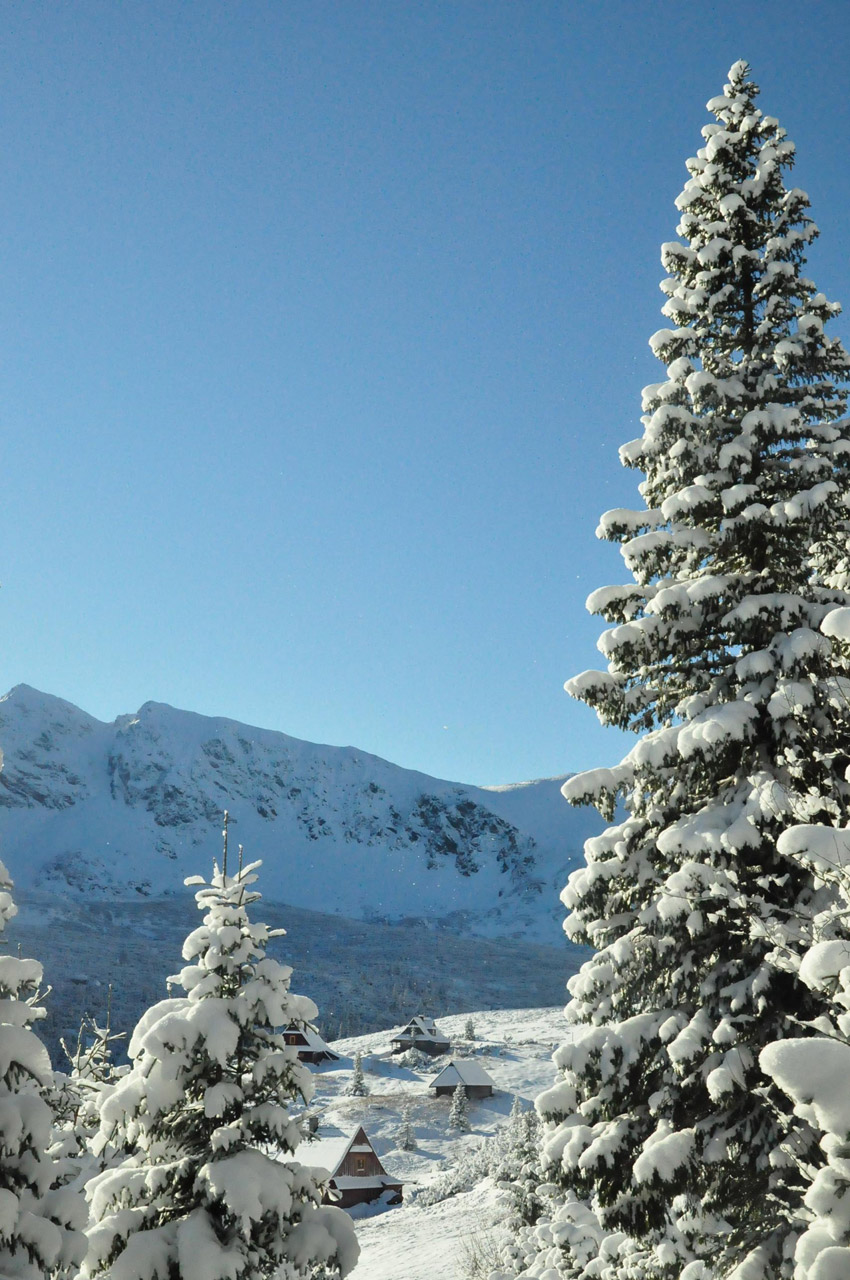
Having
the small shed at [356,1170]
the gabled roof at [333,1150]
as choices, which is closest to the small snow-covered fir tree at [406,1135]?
the gabled roof at [333,1150]

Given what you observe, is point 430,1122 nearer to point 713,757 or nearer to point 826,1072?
point 713,757

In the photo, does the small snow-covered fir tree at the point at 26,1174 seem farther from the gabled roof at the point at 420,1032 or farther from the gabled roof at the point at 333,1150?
the gabled roof at the point at 420,1032

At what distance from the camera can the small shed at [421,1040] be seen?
9031 centimetres

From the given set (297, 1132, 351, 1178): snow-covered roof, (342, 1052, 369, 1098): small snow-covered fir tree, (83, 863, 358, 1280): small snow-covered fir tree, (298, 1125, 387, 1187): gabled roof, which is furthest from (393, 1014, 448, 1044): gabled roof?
(83, 863, 358, 1280): small snow-covered fir tree

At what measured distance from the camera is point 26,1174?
23.7 feet

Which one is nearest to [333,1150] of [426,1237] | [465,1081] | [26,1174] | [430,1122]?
[426,1237]

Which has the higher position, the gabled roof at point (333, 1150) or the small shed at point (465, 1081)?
the gabled roof at point (333, 1150)

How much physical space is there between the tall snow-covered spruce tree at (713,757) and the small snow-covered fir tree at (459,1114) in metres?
60.9

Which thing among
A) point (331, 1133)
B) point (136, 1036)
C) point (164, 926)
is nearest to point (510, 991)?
point (164, 926)

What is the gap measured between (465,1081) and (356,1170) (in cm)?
2248

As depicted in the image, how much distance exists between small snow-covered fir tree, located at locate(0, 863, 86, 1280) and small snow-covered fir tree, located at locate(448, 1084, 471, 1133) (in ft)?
207

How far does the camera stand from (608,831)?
8.73 m

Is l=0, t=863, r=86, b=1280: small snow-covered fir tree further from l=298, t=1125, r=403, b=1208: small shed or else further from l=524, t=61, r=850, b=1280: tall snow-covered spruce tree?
l=298, t=1125, r=403, b=1208: small shed

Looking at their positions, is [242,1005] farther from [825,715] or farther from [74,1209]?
[825,715]
